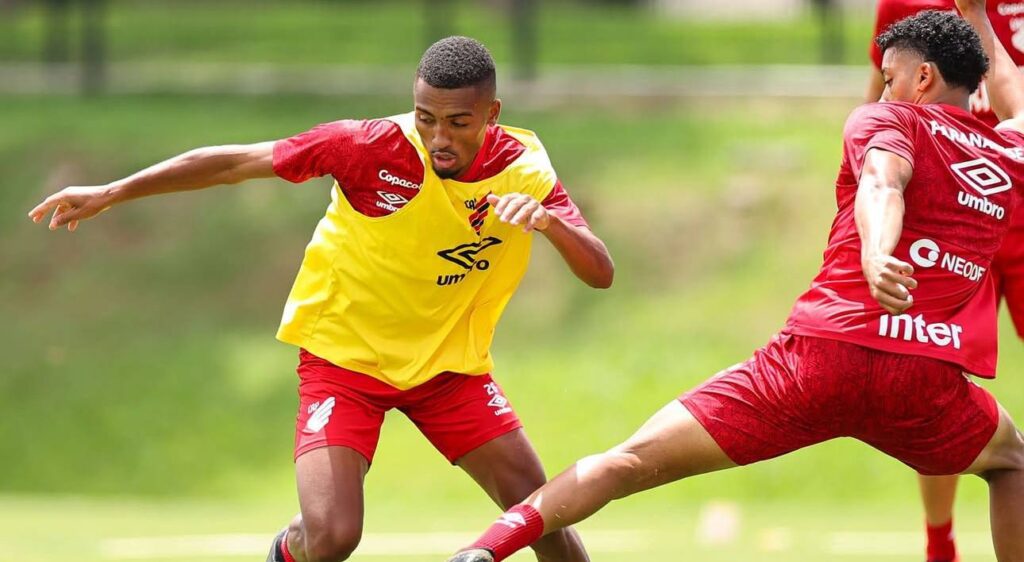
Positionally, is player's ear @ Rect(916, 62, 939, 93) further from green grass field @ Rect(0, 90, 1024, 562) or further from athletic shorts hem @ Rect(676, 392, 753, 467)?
green grass field @ Rect(0, 90, 1024, 562)

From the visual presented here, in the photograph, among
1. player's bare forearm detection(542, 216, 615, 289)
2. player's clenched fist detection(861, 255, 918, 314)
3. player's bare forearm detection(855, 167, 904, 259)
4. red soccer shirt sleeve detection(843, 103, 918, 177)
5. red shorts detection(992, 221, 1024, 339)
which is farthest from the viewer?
red shorts detection(992, 221, 1024, 339)

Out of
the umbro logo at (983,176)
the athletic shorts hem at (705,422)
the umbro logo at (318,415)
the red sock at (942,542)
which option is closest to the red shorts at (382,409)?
the umbro logo at (318,415)

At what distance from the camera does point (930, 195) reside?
17.8 feet

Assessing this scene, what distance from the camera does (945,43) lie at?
5602 millimetres

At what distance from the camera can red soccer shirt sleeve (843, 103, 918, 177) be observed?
5.32 metres

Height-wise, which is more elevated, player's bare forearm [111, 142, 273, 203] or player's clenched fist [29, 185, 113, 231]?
player's bare forearm [111, 142, 273, 203]

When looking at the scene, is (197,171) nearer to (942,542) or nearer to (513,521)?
(513,521)

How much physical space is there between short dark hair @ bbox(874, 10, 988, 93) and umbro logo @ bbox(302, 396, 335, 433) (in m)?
2.46

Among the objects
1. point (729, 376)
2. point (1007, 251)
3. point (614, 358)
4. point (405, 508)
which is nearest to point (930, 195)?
point (729, 376)

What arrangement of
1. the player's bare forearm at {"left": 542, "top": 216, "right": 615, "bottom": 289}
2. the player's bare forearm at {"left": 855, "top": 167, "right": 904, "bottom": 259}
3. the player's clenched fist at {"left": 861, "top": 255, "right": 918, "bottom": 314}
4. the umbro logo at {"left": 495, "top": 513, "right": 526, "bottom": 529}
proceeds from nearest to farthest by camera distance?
the player's clenched fist at {"left": 861, "top": 255, "right": 918, "bottom": 314}
the player's bare forearm at {"left": 855, "top": 167, "right": 904, "bottom": 259}
the umbro logo at {"left": 495, "top": 513, "right": 526, "bottom": 529}
the player's bare forearm at {"left": 542, "top": 216, "right": 615, "bottom": 289}

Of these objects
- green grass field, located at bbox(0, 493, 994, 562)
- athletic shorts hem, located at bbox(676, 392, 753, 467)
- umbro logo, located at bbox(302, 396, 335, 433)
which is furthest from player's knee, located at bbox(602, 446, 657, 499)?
green grass field, located at bbox(0, 493, 994, 562)

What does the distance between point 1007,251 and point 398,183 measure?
2842 millimetres

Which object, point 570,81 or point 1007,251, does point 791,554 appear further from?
point 570,81

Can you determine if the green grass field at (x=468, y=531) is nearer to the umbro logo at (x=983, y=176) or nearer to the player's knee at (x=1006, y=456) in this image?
the player's knee at (x=1006, y=456)
